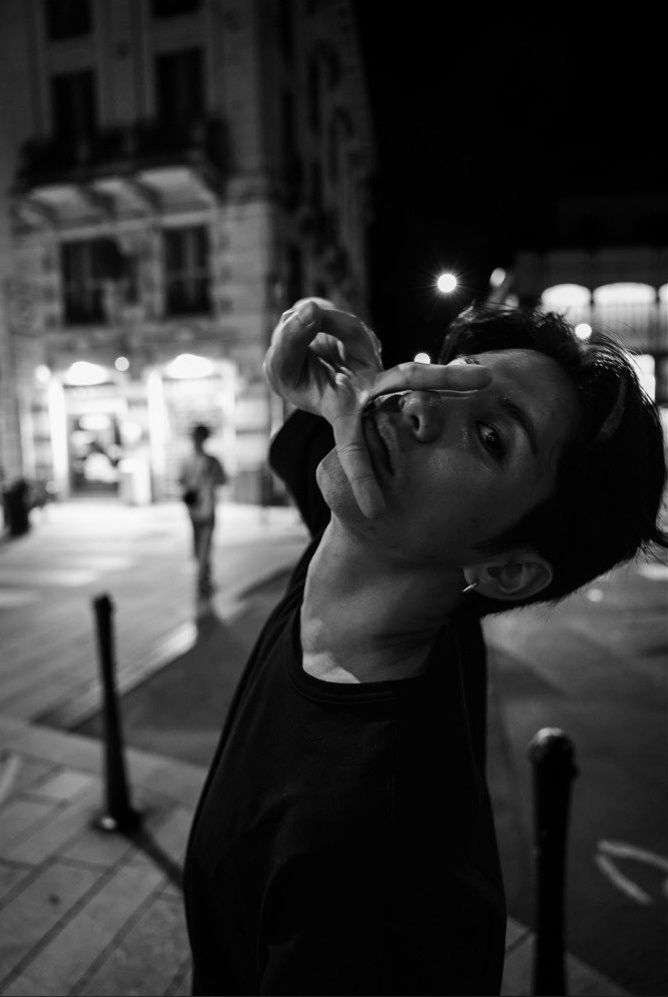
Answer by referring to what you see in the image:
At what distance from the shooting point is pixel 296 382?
108cm

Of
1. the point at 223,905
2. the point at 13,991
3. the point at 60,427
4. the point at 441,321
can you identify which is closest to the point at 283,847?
the point at 223,905

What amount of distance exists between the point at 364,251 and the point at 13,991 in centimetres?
3722

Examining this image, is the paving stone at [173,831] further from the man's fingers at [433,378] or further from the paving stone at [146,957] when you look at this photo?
the man's fingers at [433,378]

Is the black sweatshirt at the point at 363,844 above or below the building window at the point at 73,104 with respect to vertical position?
below

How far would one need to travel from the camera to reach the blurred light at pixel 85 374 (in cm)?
1698

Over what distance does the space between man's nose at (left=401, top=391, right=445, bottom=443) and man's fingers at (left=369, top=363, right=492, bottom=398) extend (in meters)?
0.02

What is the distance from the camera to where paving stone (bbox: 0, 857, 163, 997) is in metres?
2.29

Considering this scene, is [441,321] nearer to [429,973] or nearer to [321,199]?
[429,973]

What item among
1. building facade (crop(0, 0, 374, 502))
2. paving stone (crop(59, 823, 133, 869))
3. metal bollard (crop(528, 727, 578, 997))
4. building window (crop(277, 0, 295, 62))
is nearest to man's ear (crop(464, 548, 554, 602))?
metal bollard (crop(528, 727, 578, 997))

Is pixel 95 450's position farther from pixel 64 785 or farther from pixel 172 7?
pixel 64 785

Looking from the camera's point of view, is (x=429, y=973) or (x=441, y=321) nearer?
(x=429, y=973)

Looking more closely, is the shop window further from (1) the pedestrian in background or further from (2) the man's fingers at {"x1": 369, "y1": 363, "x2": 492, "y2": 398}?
(2) the man's fingers at {"x1": 369, "y1": 363, "x2": 492, "y2": 398}

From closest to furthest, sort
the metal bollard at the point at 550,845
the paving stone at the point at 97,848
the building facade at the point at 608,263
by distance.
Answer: the metal bollard at the point at 550,845, the paving stone at the point at 97,848, the building facade at the point at 608,263

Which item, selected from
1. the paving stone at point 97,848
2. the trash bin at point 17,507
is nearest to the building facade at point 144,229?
the trash bin at point 17,507
